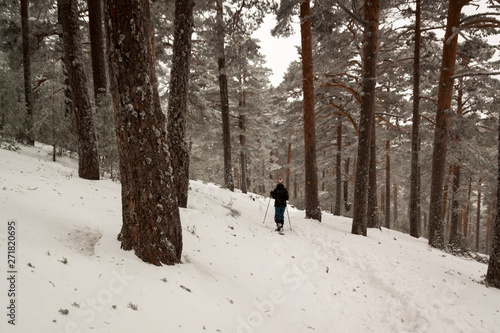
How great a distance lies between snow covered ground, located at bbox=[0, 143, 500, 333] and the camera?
9.34 ft

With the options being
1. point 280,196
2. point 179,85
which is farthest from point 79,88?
point 280,196

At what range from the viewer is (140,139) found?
388 cm

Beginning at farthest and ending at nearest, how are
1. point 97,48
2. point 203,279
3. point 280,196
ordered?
1. point 280,196
2. point 97,48
3. point 203,279

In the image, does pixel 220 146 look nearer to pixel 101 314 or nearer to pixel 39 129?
pixel 39 129

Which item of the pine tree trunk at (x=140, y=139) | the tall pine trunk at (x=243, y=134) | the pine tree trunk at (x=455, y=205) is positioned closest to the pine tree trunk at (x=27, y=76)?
the pine tree trunk at (x=140, y=139)

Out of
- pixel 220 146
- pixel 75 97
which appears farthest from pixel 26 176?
pixel 220 146

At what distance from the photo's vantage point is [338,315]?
4.82 meters

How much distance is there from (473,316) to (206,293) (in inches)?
199

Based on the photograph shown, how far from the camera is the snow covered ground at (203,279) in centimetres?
285

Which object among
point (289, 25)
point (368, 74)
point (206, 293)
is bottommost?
point (206, 293)

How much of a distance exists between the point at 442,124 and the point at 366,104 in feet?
12.0

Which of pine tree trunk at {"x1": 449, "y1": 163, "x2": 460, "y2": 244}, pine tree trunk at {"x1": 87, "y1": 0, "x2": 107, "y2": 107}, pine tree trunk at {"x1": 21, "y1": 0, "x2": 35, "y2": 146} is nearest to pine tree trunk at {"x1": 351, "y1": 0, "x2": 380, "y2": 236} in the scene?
pine tree trunk at {"x1": 87, "y1": 0, "x2": 107, "y2": 107}

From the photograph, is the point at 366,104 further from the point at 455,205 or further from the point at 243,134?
the point at 455,205

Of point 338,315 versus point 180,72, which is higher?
point 180,72
